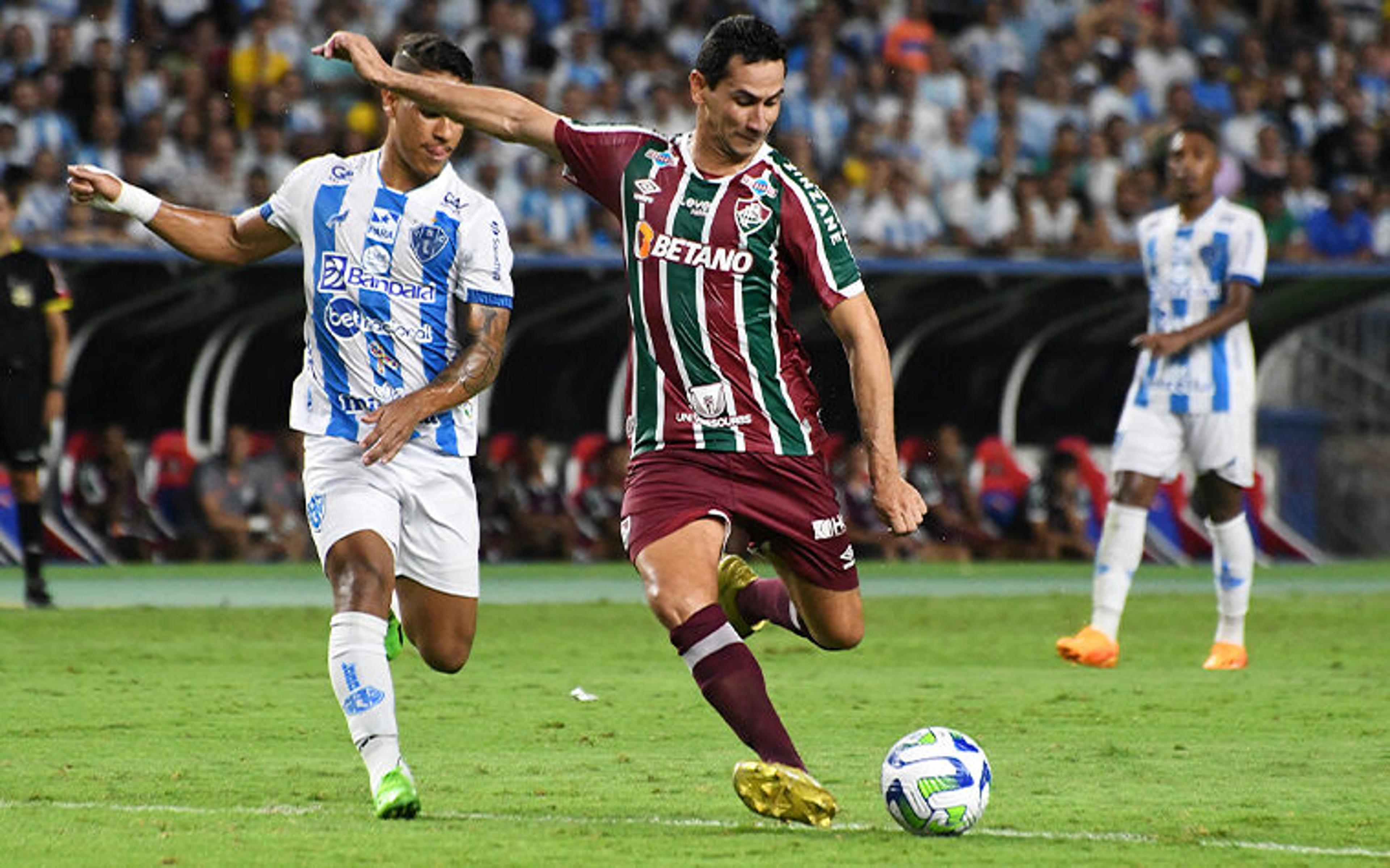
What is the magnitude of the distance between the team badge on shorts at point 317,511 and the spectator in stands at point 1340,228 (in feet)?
53.0

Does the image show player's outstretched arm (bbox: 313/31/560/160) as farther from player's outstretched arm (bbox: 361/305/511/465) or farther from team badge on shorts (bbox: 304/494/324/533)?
team badge on shorts (bbox: 304/494/324/533)

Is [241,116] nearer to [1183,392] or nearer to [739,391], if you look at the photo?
[1183,392]

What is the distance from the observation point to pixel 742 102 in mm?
6297

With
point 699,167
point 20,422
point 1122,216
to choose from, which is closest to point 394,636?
point 699,167

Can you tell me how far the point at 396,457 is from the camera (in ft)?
22.6

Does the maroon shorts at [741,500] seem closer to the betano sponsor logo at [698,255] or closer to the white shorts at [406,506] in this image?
the betano sponsor logo at [698,255]

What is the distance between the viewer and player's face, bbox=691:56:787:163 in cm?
627

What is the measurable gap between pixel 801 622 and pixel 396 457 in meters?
1.37

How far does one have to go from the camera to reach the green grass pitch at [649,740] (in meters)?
5.81

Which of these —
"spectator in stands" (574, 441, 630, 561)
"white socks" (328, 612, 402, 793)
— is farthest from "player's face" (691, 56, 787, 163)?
"spectator in stands" (574, 441, 630, 561)

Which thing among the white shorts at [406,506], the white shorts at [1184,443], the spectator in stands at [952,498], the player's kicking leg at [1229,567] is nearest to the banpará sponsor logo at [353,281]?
the white shorts at [406,506]

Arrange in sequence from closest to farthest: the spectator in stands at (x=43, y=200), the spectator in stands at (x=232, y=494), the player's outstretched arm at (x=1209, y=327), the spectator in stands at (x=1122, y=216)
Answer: the player's outstretched arm at (x=1209, y=327) < the spectator in stands at (x=43, y=200) < the spectator in stands at (x=232, y=494) < the spectator in stands at (x=1122, y=216)

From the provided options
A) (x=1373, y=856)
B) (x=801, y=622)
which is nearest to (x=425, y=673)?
(x=801, y=622)

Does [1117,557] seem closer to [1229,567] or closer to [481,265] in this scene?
[1229,567]
